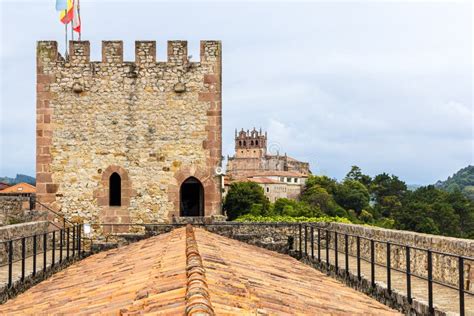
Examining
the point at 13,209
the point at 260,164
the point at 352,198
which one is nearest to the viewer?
the point at 13,209

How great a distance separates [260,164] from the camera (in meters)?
139

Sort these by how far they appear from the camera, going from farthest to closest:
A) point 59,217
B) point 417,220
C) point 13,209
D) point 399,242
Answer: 1. point 417,220
2. point 13,209
3. point 59,217
4. point 399,242

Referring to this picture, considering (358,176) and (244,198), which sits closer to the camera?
(244,198)

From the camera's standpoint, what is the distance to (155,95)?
1842 cm

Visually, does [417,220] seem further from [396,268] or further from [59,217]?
[396,268]

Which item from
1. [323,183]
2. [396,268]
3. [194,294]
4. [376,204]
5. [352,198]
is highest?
[194,294]

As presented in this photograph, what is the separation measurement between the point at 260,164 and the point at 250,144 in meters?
11.6

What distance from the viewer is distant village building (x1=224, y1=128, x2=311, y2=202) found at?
115 m

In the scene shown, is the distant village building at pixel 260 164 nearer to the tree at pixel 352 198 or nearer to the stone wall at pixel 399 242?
the tree at pixel 352 198

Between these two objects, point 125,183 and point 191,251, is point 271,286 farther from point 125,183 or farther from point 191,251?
point 125,183

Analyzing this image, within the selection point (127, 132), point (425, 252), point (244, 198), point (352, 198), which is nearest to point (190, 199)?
point (127, 132)

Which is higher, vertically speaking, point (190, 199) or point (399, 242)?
point (190, 199)

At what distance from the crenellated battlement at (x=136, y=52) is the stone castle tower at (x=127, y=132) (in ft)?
0.08

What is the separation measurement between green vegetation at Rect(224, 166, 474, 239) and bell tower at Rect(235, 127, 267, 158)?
3795cm
